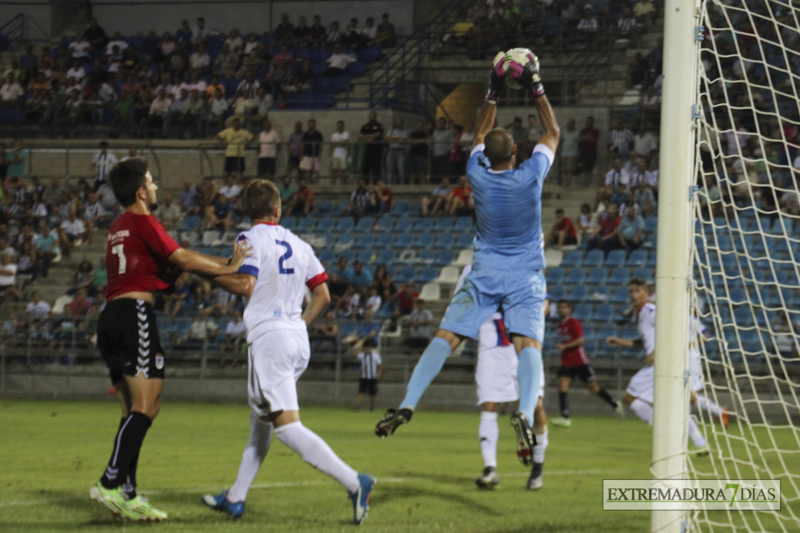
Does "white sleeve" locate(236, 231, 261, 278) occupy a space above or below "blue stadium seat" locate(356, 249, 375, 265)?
below

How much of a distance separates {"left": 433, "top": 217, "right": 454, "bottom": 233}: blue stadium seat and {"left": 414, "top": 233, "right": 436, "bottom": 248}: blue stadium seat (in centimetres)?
25

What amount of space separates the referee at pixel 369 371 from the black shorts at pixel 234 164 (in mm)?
8127

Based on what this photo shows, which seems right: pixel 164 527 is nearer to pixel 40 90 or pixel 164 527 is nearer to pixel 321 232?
pixel 321 232

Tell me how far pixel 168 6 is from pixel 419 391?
28.5 meters

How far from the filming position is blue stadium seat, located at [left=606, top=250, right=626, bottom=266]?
20.6 meters

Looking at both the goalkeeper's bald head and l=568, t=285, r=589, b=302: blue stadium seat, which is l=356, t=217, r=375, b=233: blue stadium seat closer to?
l=568, t=285, r=589, b=302: blue stadium seat

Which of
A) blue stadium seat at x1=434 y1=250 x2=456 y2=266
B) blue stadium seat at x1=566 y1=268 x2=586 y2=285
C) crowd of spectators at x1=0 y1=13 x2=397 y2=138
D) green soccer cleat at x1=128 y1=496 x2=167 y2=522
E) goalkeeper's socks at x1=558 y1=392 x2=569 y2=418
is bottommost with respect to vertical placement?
goalkeeper's socks at x1=558 y1=392 x2=569 y2=418

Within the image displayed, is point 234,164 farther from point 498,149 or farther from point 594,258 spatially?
point 498,149

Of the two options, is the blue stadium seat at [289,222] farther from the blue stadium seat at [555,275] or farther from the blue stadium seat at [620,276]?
the blue stadium seat at [620,276]

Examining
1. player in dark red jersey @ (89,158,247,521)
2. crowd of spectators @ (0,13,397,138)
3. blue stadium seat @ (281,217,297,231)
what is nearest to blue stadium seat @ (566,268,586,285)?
blue stadium seat @ (281,217,297,231)

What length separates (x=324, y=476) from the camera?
30.9 ft

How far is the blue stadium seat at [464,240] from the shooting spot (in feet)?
73.4

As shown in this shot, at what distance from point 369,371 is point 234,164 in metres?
8.79

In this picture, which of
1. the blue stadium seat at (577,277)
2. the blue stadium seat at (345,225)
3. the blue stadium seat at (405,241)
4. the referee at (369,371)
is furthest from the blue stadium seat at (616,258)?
the blue stadium seat at (345,225)
